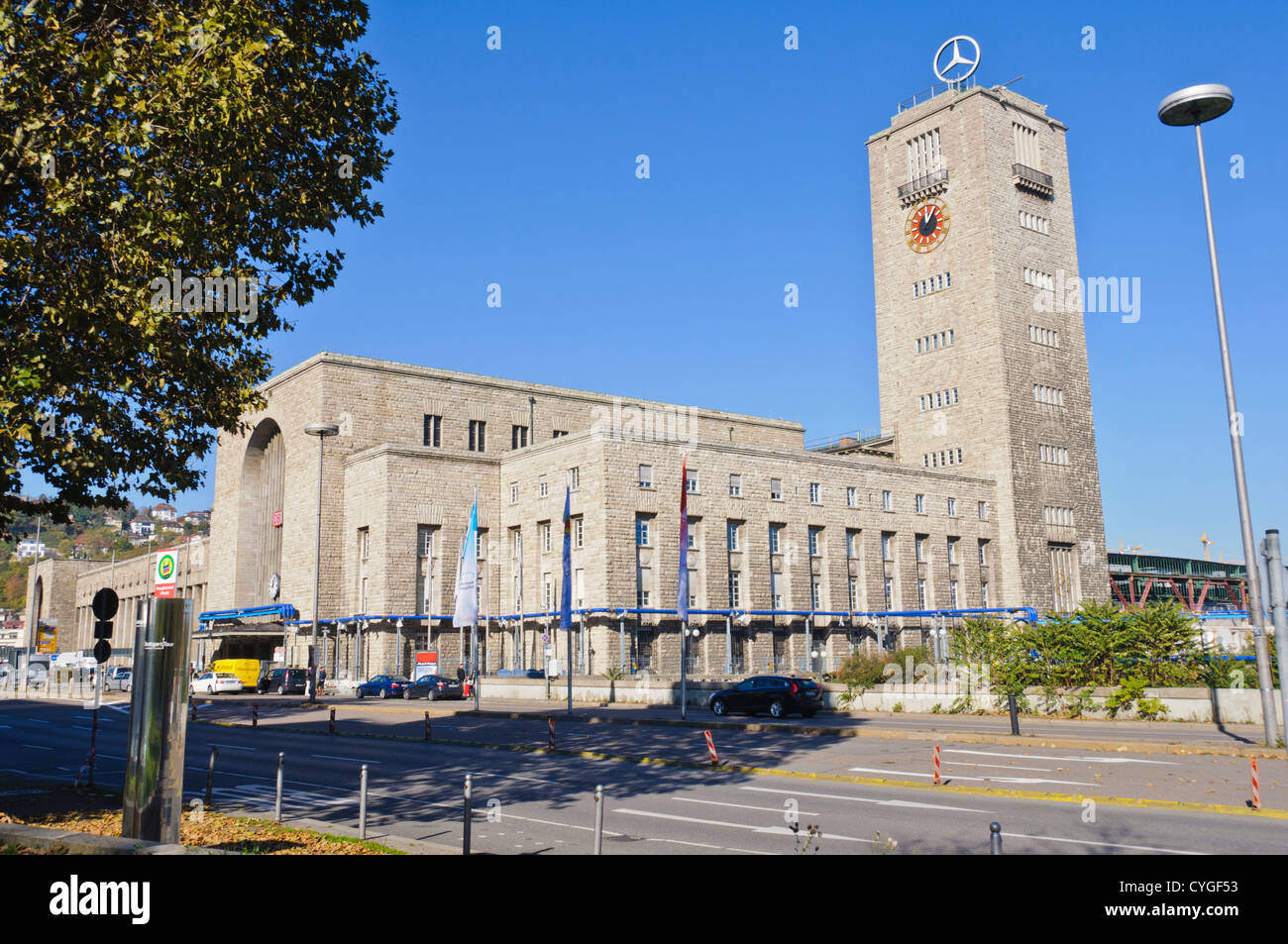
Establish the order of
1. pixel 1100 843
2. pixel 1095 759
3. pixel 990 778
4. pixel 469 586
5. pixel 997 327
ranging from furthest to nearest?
pixel 997 327
pixel 469 586
pixel 1095 759
pixel 990 778
pixel 1100 843

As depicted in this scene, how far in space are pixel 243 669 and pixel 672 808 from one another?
55270mm

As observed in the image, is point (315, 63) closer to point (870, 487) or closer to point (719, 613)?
point (719, 613)

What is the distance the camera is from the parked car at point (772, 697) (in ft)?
107

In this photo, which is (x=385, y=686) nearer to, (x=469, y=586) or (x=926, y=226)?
(x=469, y=586)

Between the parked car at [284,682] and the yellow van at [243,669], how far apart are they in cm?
52

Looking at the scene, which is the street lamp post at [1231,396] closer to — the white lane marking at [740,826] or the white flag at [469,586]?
the white lane marking at [740,826]

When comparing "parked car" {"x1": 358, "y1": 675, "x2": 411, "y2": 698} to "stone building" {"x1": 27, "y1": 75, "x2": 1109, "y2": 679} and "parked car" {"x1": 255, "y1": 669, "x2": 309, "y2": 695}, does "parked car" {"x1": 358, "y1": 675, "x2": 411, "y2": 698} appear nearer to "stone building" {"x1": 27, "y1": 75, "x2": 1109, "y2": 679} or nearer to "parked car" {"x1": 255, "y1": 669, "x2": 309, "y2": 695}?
"parked car" {"x1": 255, "y1": 669, "x2": 309, "y2": 695}

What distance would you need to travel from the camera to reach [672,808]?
1512 cm

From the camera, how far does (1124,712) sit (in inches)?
1118

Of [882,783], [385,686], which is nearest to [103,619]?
[882,783]

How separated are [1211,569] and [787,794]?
108200 millimetres

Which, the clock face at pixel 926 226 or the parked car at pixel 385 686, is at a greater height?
the clock face at pixel 926 226

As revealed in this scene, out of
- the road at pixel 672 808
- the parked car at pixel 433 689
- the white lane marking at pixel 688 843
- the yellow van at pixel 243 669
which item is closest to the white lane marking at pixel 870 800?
the road at pixel 672 808

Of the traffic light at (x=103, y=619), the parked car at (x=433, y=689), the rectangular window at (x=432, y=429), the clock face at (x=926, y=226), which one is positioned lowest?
the parked car at (x=433, y=689)
